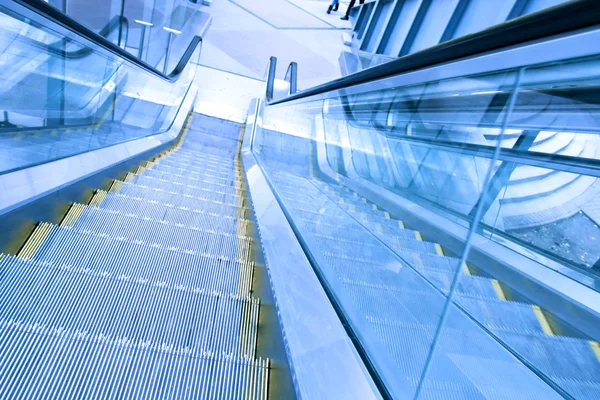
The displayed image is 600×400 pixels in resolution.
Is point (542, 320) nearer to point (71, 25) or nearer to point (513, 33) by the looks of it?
point (513, 33)

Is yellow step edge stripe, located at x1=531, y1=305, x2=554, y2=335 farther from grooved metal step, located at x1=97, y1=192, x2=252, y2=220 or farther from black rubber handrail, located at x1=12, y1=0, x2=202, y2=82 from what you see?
black rubber handrail, located at x1=12, y1=0, x2=202, y2=82

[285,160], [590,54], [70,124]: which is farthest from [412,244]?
[285,160]

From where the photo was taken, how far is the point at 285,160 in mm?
7184

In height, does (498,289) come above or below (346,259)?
above

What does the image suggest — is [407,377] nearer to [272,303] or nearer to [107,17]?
[272,303]

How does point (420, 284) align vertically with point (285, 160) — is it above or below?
above

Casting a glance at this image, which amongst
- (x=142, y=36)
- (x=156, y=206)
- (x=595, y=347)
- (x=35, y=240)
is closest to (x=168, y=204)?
(x=156, y=206)

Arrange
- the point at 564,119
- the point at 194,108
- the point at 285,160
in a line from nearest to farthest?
1. the point at 564,119
2. the point at 285,160
3. the point at 194,108

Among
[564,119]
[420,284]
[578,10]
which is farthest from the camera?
[564,119]

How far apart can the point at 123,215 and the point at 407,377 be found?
2.30 metres

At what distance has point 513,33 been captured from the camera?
54.1 inches

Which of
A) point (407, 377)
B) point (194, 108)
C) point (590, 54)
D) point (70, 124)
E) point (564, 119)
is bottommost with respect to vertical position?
point (194, 108)

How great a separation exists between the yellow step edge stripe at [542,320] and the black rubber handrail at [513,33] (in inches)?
35.2

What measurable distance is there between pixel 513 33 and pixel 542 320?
958 millimetres
